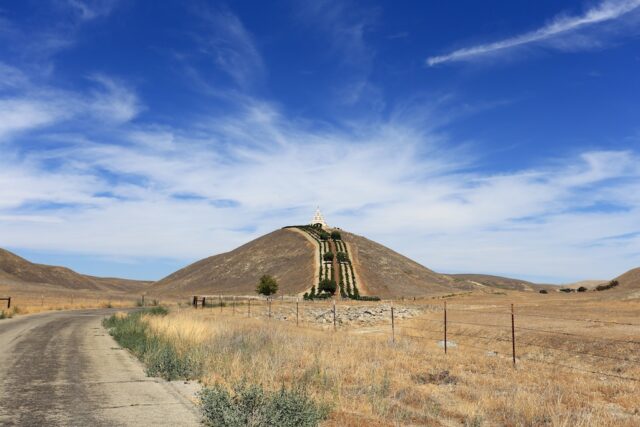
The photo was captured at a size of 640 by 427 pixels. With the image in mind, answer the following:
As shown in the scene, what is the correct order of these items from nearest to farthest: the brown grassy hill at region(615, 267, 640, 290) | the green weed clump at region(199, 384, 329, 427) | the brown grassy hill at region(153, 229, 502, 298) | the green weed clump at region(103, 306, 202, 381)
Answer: the green weed clump at region(199, 384, 329, 427)
the green weed clump at region(103, 306, 202, 381)
the brown grassy hill at region(615, 267, 640, 290)
the brown grassy hill at region(153, 229, 502, 298)

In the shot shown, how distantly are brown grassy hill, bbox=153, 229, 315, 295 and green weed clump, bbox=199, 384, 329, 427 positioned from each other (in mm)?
97802

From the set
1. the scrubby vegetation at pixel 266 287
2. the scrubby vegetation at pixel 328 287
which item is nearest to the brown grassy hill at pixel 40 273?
the scrubby vegetation at pixel 328 287

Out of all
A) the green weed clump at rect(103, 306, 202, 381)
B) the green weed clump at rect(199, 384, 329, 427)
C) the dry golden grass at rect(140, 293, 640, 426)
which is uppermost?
the green weed clump at rect(199, 384, 329, 427)

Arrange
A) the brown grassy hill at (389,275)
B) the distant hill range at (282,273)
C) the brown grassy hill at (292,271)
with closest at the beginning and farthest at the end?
the brown grassy hill at (389,275)
the distant hill range at (282,273)
the brown grassy hill at (292,271)

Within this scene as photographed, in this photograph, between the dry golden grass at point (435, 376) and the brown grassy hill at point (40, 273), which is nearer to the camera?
the dry golden grass at point (435, 376)

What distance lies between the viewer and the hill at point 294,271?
11478 cm

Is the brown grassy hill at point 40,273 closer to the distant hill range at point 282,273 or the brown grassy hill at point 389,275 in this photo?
the distant hill range at point 282,273

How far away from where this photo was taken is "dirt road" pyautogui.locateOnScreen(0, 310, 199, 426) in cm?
795

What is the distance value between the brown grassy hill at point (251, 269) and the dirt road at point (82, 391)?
3577 inches

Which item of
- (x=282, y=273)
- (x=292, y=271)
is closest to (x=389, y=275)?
(x=292, y=271)

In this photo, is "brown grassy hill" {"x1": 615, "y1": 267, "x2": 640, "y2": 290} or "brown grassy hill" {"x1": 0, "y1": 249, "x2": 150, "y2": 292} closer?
"brown grassy hill" {"x1": 615, "y1": 267, "x2": 640, "y2": 290}

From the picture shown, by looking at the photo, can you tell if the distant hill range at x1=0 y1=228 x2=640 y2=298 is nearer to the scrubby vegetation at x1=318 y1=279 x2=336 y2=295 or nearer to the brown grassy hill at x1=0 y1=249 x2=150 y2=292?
the brown grassy hill at x1=0 y1=249 x2=150 y2=292

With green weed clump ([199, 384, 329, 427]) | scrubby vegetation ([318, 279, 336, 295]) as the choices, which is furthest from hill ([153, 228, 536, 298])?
green weed clump ([199, 384, 329, 427])

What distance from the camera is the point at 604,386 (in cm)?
1312
